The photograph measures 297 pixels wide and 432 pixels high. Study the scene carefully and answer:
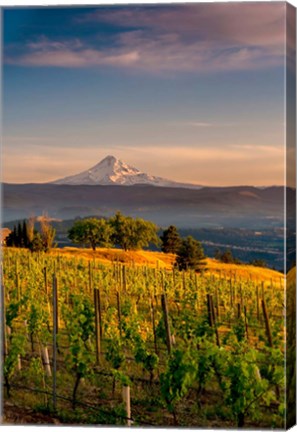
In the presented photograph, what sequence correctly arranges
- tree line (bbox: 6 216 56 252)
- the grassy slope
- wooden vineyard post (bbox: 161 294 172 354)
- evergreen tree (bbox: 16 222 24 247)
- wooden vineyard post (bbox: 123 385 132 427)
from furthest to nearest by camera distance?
evergreen tree (bbox: 16 222 24 247), tree line (bbox: 6 216 56 252), wooden vineyard post (bbox: 161 294 172 354), wooden vineyard post (bbox: 123 385 132 427), the grassy slope

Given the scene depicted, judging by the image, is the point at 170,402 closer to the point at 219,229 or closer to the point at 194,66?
the point at 219,229

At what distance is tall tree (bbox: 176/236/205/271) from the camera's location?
13.4m

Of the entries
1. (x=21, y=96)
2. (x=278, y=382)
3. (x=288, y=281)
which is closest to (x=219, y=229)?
(x=288, y=281)

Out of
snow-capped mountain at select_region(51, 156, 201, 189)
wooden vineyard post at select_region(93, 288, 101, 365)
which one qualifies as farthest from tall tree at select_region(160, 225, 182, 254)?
wooden vineyard post at select_region(93, 288, 101, 365)

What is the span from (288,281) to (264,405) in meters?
1.36

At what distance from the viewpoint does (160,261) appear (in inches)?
535

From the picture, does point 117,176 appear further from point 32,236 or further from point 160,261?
point 32,236

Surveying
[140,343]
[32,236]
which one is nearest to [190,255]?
[140,343]

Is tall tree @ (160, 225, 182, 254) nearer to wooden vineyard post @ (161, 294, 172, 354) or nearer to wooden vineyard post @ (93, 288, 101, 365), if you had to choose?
wooden vineyard post @ (161, 294, 172, 354)

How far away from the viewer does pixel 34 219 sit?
1377 centimetres

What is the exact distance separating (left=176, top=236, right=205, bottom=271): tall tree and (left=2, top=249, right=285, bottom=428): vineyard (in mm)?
127

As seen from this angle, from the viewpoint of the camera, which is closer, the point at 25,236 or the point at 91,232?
the point at 91,232

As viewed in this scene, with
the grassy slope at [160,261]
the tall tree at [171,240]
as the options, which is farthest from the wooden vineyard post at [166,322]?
the tall tree at [171,240]

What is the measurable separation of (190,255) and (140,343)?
3.74ft
